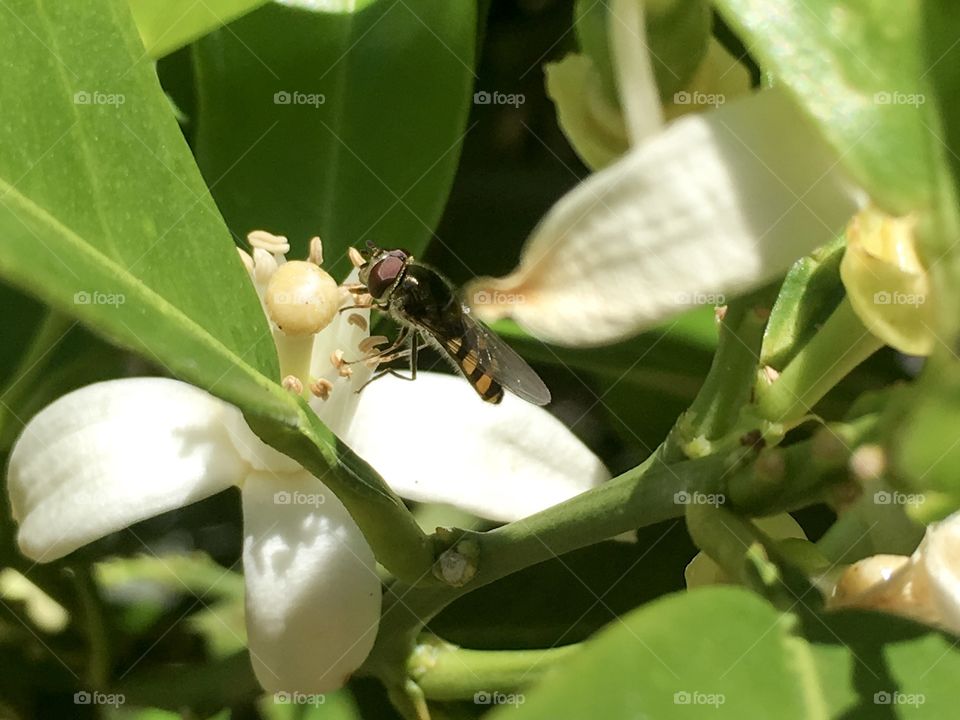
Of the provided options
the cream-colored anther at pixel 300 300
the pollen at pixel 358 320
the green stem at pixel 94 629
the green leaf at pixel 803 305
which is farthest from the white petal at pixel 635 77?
the green stem at pixel 94 629

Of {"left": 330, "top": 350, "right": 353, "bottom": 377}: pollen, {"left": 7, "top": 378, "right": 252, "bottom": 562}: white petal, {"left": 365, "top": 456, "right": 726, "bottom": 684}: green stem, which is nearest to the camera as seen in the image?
{"left": 365, "top": 456, "right": 726, "bottom": 684}: green stem

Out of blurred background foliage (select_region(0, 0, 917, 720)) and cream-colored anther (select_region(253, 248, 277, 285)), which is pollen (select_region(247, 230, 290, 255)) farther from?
blurred background foliage (select_region(0, 0, 917, 720))

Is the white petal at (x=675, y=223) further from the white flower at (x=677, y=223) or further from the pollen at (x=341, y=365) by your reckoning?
the pollen at (x=341, y=365)

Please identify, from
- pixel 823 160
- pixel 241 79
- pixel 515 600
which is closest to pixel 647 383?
pixel 515 600

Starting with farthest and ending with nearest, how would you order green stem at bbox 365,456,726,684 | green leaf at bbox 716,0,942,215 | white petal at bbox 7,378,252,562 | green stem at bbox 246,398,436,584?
white petal at bbox 7,378,252,562, green stem at bbox 365,456,726,684, green stem at bbox 246,398,436,584, green leaf at bbox 716,0,942,215

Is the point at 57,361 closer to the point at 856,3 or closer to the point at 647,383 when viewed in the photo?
the point at 647,383

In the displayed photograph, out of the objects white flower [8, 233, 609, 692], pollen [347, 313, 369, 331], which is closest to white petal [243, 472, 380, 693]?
white flower [8, 233, 609, 692]
